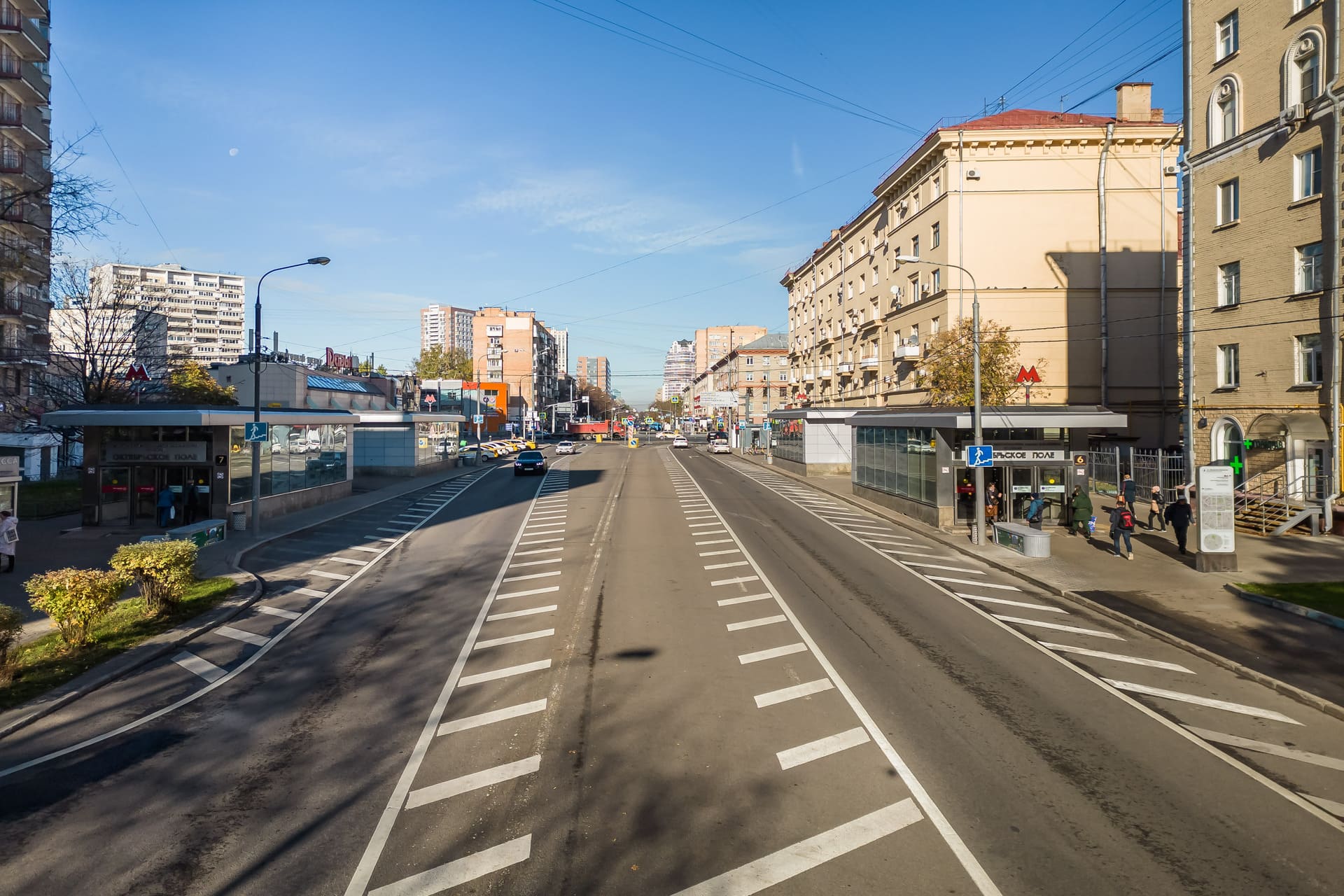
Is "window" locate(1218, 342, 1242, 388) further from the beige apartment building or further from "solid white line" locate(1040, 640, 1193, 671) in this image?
"solid white line" locate(1040, 640, 1193, 671)

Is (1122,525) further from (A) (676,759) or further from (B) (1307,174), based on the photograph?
(A) (676,759)

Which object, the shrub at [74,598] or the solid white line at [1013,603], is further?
the solid white line at [1013,603]

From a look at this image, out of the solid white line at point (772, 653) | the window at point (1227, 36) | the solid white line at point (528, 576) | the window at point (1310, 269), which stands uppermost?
the window at point (1227, 36)

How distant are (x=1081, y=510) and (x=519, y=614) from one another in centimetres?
1859

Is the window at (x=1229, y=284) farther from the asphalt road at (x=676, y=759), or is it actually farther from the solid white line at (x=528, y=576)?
the solid white line at (x=528, y=576)

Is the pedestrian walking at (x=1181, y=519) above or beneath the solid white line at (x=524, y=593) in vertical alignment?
above

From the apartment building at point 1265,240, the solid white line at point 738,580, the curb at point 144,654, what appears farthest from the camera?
the apartment building at point 1265,240

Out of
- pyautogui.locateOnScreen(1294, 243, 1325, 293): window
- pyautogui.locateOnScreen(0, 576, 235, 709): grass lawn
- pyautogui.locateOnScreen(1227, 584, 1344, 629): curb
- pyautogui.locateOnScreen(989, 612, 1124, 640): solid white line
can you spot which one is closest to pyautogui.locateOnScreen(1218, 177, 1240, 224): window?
pyautogui.locateOnScreen(1294, 243, 1325, 293): window

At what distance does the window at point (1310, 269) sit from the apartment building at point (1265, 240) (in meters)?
0.03

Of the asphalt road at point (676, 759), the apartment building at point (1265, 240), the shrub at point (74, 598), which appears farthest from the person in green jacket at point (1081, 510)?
the shrub at point (74, 598)

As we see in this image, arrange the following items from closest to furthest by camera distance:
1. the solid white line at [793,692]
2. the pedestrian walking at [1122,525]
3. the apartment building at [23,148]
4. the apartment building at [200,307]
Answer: the solid white line at [793,692], the pedestrian walking at [1122,525], the apartment building at [23,148], the apartment building at [200,307]

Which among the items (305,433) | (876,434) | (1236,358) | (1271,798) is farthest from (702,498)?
(1271,798)

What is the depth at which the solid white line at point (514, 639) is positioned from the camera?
12.4 meters

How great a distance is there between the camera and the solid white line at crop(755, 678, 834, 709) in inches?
387
